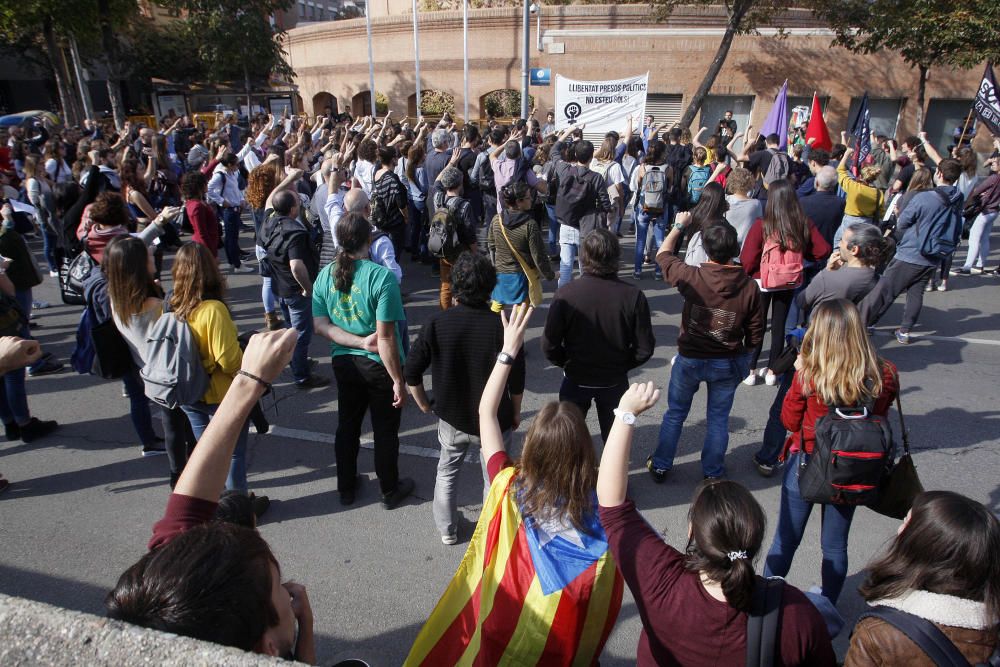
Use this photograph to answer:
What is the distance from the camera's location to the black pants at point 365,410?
391 cm

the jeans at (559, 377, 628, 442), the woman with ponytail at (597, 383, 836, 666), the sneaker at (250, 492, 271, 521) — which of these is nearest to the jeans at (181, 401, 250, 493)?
the sneaker at (250, 492, 271, 521)

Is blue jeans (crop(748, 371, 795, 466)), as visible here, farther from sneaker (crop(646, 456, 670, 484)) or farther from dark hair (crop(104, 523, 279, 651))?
dark hair (crop(104, 523, 279, 651))

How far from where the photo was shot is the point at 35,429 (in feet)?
16.5

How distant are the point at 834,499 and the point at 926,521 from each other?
3.53 ft

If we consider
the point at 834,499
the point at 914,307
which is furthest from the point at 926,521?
the point at 914,307

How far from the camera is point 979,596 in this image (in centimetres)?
173

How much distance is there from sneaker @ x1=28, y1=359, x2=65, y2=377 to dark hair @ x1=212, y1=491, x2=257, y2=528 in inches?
210

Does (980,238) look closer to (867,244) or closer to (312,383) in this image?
(867,244)


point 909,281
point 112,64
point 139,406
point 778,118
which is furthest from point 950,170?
point 112,64

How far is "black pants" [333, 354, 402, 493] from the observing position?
3.91m

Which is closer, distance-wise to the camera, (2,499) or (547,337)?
(547,337)

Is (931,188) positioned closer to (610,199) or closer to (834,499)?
(610,199)

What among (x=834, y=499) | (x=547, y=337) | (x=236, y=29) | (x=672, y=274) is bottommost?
(x=834, y=499)

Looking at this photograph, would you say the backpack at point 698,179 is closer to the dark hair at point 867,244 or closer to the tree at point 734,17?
the dark hair at point 867,244
